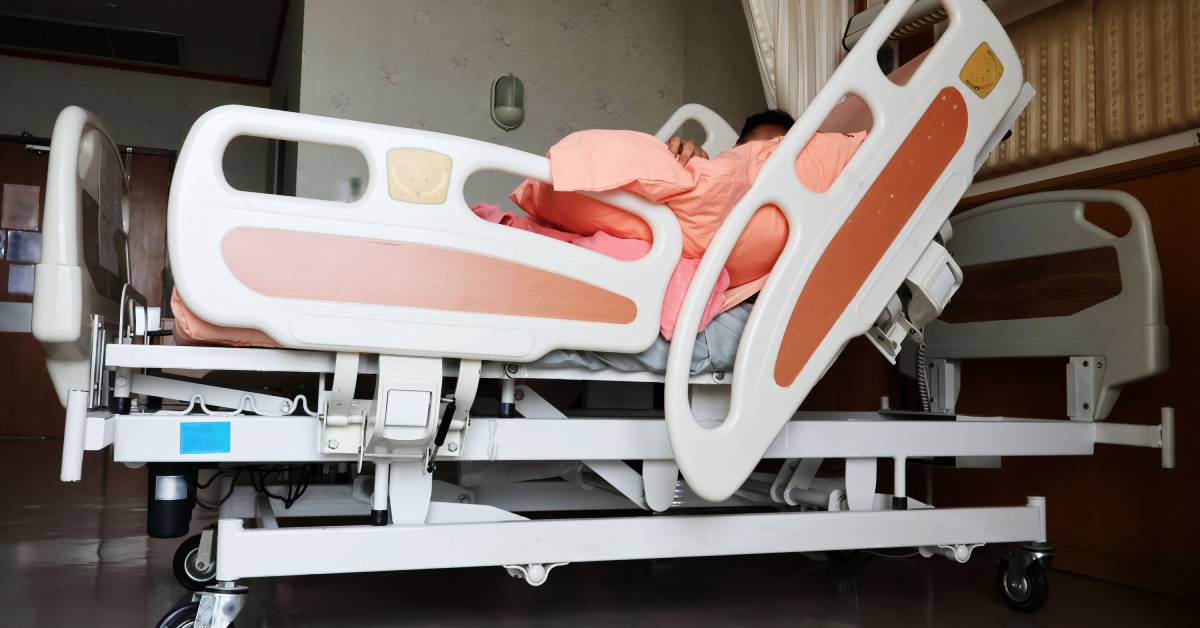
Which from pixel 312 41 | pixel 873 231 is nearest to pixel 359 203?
pixel 873 231

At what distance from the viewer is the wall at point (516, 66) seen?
13.2ft

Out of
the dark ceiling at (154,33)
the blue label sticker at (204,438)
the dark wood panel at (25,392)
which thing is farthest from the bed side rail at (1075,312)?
the dark wood panel at (25,392)

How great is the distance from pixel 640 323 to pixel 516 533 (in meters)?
0.44

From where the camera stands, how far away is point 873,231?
1.83 metres

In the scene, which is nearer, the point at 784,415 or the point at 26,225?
the point at 784,415

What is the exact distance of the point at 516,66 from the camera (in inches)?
173

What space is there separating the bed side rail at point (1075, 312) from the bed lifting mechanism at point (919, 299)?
0.54 metres

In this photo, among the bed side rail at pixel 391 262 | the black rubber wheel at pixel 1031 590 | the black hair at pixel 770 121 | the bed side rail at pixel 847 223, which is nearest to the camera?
the bed side rail at pixel 391 262

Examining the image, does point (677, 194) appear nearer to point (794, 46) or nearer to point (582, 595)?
point (582, 595)

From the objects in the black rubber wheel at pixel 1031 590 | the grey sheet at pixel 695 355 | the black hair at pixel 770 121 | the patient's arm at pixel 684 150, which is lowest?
the black rubber wheel at pixel 1031 590

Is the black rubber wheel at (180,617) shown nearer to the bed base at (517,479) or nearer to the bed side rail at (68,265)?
the bed base at (517,479)

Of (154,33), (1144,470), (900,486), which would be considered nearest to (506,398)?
(900,486)

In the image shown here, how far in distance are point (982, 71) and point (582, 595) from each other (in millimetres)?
1507

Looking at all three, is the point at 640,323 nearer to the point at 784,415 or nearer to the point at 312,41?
the point at 784,415
